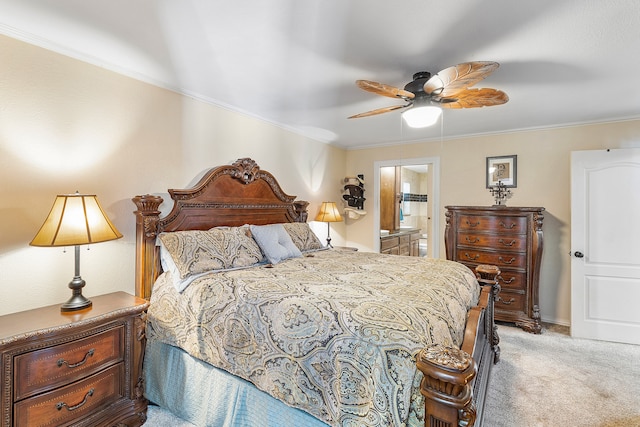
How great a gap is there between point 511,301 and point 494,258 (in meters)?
0.52

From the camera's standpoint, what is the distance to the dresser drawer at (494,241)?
349 centimetres

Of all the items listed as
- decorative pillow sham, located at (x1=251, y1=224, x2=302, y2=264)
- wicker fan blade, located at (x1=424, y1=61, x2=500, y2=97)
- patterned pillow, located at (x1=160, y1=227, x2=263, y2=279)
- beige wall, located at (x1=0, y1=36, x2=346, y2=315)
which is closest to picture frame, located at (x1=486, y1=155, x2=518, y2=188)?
wicker fan blade, located at (x1=424, y1=61, x2=500, y2=97)

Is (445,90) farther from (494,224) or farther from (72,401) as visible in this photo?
(72,401)

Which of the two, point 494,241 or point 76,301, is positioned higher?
point 494,241

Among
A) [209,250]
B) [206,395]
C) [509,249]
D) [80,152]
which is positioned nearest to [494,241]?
[509,249]

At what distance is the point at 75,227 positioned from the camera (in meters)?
1.71

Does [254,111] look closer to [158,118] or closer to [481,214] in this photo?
[158,118]

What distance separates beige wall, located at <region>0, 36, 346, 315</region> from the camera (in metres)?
1.80

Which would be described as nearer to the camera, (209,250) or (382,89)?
(382,89)

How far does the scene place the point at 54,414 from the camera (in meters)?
1.56

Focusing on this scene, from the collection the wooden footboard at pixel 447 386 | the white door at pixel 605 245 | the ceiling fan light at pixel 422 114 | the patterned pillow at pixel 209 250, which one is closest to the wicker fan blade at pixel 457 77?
the ceiling fan light at pixel 422 114

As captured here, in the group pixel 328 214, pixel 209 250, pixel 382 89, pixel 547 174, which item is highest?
pixel 382 89

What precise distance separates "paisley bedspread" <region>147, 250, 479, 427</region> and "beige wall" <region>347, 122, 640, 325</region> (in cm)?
213

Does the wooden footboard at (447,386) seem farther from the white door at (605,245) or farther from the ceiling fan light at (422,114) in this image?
the white door at (605,245)
